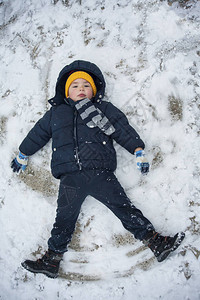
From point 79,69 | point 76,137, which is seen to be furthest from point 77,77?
point 76,137

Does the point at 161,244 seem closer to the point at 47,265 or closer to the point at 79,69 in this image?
the point at 47,265

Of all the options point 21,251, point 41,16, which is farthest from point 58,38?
point 21,251

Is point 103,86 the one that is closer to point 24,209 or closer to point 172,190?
point 172,190

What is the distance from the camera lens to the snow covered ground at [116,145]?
2.62m

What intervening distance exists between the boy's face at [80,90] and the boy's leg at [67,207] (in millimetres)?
934

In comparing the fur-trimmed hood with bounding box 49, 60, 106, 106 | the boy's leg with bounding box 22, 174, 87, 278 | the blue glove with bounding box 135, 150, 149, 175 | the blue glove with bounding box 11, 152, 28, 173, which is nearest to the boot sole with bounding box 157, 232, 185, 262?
the blue glove with bounding box 135, 150, 149, 175

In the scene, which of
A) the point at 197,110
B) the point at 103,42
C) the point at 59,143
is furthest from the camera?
the point at 103,42

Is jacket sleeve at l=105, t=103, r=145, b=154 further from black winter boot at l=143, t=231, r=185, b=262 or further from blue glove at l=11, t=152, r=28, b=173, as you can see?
blue glove at l=11, t=152, r=28, b=173

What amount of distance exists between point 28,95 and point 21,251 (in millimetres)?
2011

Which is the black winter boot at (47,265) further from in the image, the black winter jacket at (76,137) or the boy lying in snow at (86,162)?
the black winter jacket at (76,137)

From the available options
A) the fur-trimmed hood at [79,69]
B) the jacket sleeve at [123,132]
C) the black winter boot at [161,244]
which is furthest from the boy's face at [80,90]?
the black winter boot at [161,244]

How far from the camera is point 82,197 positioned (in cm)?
250

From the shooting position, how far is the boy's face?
270 cm

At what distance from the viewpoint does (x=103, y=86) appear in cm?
276
